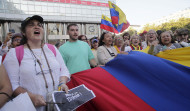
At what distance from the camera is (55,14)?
2852cm

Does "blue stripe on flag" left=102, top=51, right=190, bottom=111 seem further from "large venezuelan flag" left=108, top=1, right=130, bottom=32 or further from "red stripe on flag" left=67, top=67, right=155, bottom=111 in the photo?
"large venezuelan flag" left=108, top=1, right=130, bottom=32

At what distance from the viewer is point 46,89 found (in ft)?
5.56

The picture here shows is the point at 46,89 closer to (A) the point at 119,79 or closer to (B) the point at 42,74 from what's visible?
(B) the point at 42,74

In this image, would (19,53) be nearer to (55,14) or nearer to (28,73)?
(28,73)

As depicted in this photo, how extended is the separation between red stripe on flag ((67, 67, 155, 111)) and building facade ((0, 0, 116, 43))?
2555cm

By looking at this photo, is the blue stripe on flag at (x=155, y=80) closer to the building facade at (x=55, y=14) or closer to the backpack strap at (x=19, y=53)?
the backpack strap at (x=19, y=53)

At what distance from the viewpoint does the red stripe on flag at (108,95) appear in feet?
5.91

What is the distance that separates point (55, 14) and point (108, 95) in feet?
95.3

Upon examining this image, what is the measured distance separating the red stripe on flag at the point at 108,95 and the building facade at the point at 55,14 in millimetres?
25550

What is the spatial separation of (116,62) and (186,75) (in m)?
1.03

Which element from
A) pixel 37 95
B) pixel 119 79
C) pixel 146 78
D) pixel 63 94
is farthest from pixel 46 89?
pixel 146 78

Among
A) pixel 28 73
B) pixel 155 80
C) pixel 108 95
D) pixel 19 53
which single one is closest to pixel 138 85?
pixel 155 80

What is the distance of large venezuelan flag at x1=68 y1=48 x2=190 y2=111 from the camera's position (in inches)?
71.8

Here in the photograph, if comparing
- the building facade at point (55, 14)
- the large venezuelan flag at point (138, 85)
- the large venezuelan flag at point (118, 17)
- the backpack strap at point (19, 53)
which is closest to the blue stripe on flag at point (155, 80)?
the large venezuelan flag at point (138, 85)
